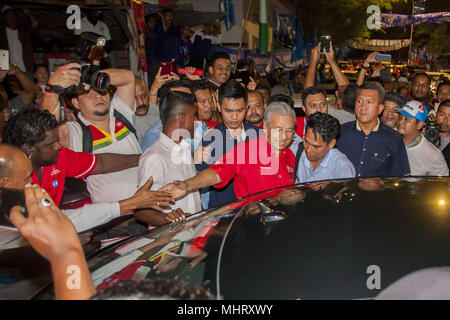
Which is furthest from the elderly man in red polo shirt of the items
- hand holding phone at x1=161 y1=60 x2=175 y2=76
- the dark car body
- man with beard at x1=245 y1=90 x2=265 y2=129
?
hand holding phone at x1=161 y1=60 x2=175 y2=76

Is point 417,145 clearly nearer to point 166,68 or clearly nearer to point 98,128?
point 166,68

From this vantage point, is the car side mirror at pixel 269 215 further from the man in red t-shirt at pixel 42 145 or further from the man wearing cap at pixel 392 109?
the man wearing cap at pixel 392 109

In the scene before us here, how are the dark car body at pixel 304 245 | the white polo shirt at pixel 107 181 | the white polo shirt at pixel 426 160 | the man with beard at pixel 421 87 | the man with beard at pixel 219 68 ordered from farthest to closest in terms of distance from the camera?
the man with beard at pixel 421 87, the man with beard at pixel 219 68, the white polo shirt at pixel 426 160, the white polo shirt at pixel 107 181, the dark car body at pixel 304 245

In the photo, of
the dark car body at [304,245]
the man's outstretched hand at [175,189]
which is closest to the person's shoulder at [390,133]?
the dark car body at [304,245]

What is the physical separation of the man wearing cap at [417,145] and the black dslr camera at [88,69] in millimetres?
2794

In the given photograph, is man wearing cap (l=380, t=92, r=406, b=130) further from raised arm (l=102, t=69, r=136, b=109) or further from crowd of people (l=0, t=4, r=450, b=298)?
raised arm (l=102, t=69, r=136, b=109)

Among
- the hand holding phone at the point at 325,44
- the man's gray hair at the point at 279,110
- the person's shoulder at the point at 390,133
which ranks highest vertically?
the hand holding phone at the point at 325,44

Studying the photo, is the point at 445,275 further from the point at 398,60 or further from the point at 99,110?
the point at 398,60

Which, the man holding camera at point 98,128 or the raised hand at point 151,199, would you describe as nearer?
the raised hand at point 151,199

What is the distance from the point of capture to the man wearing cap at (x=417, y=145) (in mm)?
3955

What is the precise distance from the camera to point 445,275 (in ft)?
4.19

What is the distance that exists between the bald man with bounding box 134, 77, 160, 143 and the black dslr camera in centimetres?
82

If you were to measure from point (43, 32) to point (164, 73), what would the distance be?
519cm
